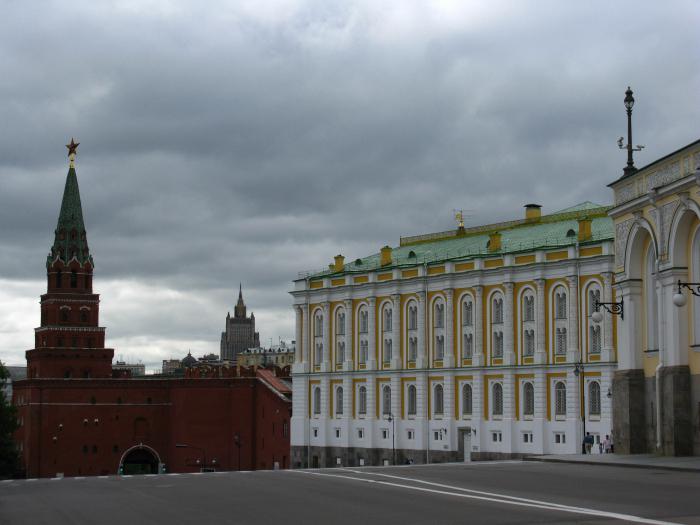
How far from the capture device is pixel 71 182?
14000 cm

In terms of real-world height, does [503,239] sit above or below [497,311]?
above

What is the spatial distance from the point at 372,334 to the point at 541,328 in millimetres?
18923

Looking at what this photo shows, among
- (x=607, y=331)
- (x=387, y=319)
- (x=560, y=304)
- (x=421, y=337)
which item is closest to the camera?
(x=607, y=331)

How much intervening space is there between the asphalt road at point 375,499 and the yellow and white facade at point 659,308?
696 cm

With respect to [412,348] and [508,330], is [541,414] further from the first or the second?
[412,348]

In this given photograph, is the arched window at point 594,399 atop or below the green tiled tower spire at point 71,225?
below

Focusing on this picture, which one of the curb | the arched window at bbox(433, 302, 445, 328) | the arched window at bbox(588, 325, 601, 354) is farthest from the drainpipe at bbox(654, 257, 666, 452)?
the arched window at bbox(433, 302, 445, 328)

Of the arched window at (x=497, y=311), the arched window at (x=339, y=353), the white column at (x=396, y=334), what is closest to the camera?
the arched window at (x=497, y=311)

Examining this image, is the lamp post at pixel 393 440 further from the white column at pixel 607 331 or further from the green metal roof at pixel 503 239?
the white column at pixel 607 331

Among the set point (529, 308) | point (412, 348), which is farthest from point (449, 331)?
point (529, 308)

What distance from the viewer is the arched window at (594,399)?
79.9m

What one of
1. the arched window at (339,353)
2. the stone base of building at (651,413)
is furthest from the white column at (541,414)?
the stone base of building at (651,413)

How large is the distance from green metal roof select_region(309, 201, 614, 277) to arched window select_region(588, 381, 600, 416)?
32.9ft

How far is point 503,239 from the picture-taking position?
95125 millimetres
